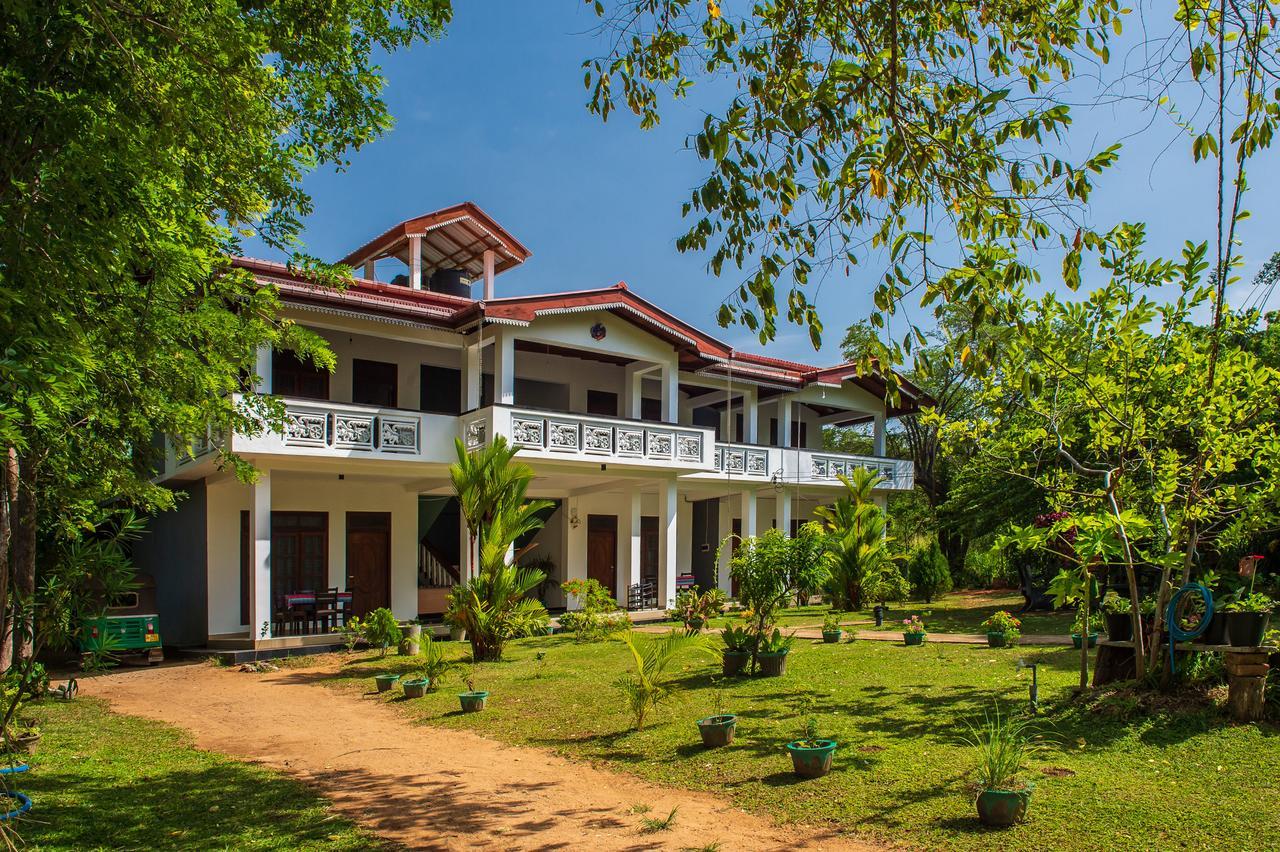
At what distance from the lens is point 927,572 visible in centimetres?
2220

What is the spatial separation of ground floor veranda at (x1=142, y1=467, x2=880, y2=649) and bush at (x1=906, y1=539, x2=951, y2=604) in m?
3.65

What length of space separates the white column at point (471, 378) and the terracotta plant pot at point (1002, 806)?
1350cm

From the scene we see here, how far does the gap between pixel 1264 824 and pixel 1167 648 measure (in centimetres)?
286

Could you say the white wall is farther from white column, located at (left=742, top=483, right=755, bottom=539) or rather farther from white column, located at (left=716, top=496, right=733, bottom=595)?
white column, located at (left=716, top=496, right=733, bottom=595)

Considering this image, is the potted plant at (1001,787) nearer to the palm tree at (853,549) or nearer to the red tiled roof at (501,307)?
the red tiled roof at (501,307)

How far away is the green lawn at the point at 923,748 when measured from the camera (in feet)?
18.0

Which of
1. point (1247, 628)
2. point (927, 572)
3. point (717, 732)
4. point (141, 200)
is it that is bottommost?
point (927, 572)

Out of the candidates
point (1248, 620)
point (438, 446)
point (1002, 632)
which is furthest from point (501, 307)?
point (1248, 620)

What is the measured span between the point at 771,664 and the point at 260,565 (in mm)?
9450

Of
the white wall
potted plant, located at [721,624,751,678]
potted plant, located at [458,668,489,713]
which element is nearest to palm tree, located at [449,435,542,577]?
potted plant, located at [458,668,489,713]

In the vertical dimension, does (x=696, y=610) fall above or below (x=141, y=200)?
below

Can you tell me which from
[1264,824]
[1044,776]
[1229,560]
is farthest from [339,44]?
[1229,560]

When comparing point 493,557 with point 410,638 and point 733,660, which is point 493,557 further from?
point 733,660

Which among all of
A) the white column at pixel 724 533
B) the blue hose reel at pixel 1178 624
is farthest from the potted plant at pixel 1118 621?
the white column at pixel 724 533
